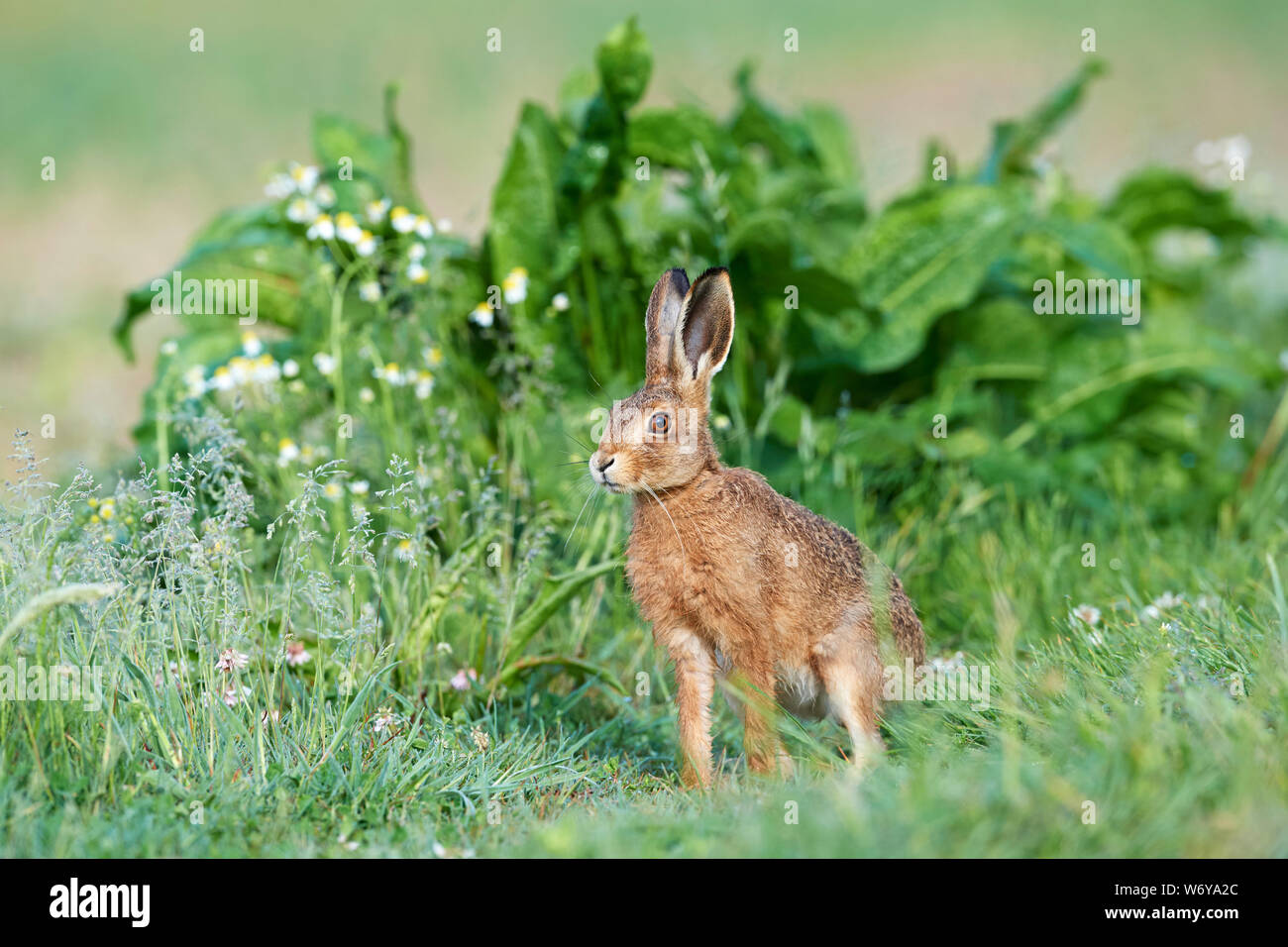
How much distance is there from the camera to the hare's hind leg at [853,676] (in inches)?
173

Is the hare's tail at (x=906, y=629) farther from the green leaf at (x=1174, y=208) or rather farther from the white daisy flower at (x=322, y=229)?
the green leaf at (x=1174, y=208)

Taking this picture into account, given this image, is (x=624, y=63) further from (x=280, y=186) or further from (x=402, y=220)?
(x=280, y=186)

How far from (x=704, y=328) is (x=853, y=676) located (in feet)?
4.28

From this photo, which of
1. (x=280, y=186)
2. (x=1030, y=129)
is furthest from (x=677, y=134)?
(x=1030, y=129)

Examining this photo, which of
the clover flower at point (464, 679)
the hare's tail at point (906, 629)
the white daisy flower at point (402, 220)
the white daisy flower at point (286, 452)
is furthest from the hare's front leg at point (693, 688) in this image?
the white daisy flower at point (402, 220)

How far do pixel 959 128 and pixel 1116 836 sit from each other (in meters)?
10.4

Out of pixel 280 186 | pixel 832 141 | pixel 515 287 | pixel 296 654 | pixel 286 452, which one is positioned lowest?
pixel 296 654

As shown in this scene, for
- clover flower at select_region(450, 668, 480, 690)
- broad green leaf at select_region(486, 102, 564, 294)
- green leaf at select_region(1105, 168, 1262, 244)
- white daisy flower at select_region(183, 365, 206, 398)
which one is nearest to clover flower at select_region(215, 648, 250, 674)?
clover flower at select_region(450, 668, 480, 690)

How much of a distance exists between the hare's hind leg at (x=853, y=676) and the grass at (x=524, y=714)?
0.46 ft

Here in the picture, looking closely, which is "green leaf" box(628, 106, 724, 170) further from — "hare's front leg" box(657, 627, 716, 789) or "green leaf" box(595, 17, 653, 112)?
"hare's front leg" box(657, 627, 716, 789)

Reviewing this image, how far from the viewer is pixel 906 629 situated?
15.2 ft

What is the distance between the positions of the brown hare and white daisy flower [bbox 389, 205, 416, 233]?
175 cm

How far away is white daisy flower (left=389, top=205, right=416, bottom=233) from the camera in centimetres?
574
